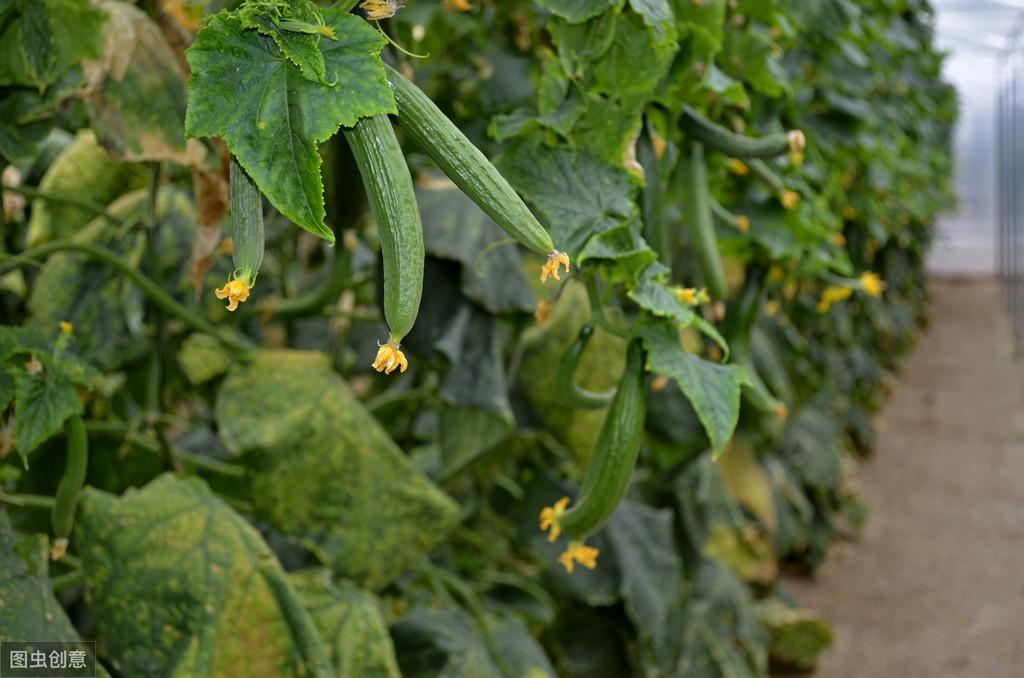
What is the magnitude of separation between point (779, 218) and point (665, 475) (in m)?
0.64

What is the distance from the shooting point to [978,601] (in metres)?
3.44

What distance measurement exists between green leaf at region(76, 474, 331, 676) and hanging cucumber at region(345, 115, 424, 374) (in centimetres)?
43

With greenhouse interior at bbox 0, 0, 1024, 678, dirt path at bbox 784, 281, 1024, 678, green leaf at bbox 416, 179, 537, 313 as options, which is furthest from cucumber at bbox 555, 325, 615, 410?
dirt path at bbox 784, 281, 1024, 678

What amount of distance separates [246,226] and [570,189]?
0.36m

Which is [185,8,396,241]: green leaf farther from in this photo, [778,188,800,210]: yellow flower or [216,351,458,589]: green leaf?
[778,188,800,210]: yellow flower

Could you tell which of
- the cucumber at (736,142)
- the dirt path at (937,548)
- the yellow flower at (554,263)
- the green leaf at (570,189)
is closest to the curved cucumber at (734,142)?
the cucumber at (736,142)

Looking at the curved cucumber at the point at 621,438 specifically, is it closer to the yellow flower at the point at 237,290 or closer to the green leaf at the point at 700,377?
the green leaf at the point at 700,377

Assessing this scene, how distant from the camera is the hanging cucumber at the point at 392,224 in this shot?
1.95 feet

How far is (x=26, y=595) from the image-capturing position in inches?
33.8

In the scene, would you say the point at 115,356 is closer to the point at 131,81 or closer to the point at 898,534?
the point at 131,81

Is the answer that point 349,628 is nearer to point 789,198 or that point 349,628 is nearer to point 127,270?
point 127,270

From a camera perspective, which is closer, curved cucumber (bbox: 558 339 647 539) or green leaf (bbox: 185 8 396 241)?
green leaf (bbox: 185 8 396 241)

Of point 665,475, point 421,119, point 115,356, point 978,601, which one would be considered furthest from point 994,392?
point 421,119

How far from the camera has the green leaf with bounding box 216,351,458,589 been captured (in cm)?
114
